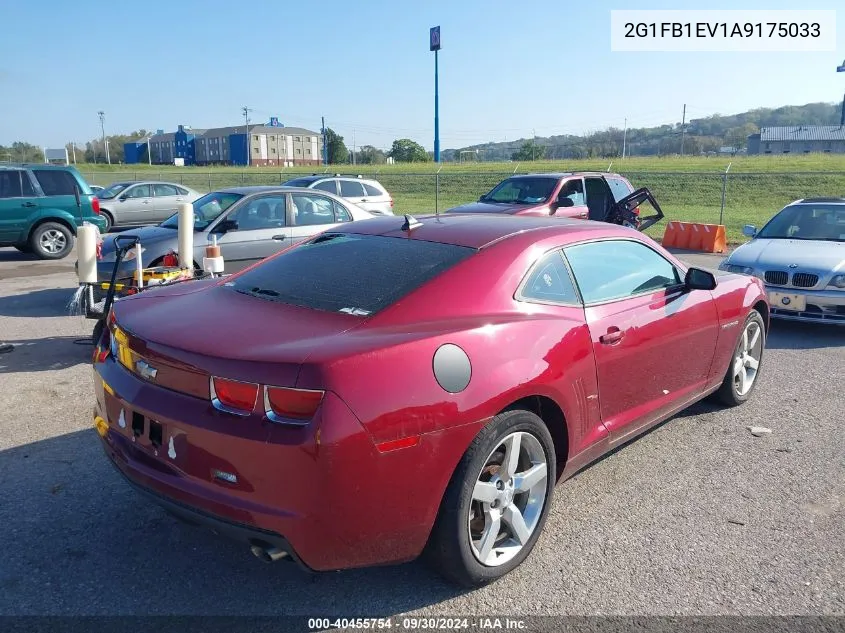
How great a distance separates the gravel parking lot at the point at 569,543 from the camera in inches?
115

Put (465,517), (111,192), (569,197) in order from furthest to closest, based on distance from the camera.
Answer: (111,192) < (569,197) < (465,517)

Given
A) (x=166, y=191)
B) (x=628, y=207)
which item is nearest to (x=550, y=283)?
(x=628, y=207)

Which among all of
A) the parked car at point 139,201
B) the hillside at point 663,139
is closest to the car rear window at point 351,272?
the parked car at point 139,201

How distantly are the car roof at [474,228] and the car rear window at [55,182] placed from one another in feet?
37.1

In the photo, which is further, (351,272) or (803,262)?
(803,262)

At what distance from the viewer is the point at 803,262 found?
7883 millimetres

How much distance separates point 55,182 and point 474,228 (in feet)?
39.9

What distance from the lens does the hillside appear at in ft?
246

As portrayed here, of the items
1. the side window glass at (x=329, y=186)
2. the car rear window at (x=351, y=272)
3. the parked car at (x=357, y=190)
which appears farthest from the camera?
the side window glass at (x=329, y=186)

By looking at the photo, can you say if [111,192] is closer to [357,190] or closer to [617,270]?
[357,190]

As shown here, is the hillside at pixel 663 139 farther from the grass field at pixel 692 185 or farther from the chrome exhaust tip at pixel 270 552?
the chrome exhaust tip at pixel 270 552

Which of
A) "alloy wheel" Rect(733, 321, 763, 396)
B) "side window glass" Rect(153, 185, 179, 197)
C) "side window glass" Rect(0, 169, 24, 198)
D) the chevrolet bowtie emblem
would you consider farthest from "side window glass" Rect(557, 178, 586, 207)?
"side window glass" Rect(153, 185, 179, 197)

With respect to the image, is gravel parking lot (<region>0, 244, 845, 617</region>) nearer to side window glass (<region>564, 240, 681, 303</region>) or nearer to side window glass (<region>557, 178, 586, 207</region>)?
side window glass (<region>564, 240, 681, 303</region>)

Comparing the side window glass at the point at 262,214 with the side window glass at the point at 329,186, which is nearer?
the side window glass at the point at 262,214
